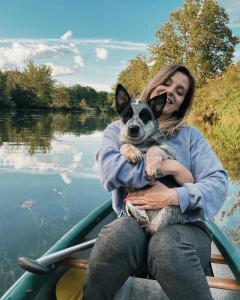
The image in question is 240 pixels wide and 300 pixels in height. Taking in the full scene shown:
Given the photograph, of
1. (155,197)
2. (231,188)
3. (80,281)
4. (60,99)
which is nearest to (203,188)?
(155,197)

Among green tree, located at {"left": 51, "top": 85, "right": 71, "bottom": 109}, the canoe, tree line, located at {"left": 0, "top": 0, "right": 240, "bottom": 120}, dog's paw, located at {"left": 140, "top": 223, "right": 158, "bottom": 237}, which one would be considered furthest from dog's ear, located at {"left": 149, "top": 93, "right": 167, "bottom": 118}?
green tree, located at {"left": 51, "top": 85, "right": 71, "bottom": 109}

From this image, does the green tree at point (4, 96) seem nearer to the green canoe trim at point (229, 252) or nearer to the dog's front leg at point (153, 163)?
the green canoe trim at point (229, 252)

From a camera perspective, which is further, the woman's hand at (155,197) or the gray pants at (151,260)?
the woman's hand at (155,197)

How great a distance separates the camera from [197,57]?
42.3 m

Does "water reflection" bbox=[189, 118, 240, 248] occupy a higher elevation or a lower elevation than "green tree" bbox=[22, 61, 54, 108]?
lower

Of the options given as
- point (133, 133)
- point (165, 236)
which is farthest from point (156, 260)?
point (133, 133)

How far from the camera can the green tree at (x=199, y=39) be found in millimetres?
42766

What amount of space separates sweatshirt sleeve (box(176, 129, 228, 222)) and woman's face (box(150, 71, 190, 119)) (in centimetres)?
42

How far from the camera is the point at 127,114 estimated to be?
299 centimetres

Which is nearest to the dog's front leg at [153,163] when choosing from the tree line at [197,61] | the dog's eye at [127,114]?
the dog's eye at [127,114]

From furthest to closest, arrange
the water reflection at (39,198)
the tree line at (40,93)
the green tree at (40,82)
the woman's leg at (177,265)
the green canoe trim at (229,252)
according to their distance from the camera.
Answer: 1. the green tree at (40,82)
2. the tree line at (40,93)
3. the water reflection at (39,198)
4. the green canoe trim at (229,252)
5. the woman's leg at (177,265)

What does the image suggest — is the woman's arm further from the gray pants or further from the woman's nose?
the woman's nose

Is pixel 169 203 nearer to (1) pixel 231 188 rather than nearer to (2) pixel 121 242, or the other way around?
(2) pixel 121 242

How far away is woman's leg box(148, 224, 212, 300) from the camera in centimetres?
228
